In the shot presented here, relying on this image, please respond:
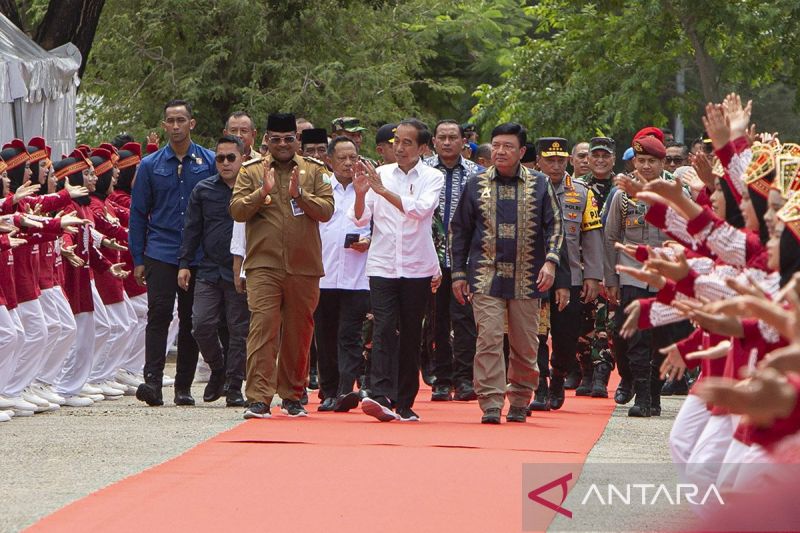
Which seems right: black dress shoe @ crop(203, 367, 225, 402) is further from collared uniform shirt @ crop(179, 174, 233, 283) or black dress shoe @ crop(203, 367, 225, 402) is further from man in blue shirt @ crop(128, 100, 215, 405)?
collared uniform shirt @ crop(179, 174, 233, 283)

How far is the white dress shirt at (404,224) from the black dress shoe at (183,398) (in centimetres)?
223

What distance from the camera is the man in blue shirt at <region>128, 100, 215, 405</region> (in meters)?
13.9

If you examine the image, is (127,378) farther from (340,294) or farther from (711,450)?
(711,450)

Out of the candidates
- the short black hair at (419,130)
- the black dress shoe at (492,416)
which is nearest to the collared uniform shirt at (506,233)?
the short black hair at (419,130)

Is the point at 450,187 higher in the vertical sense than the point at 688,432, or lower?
lower

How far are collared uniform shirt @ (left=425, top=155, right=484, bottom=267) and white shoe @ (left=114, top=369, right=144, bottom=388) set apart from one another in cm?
349

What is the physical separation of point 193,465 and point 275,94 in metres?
24.5

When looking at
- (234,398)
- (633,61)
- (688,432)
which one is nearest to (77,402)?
(234,398)

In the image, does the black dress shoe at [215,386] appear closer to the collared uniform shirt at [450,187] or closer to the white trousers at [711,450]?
the collared uniform shirt at [450,187]

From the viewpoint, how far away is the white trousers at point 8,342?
12.7 metres


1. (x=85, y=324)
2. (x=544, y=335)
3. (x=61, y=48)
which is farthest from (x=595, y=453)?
(x=61, y=48)

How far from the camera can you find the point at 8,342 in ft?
41.7

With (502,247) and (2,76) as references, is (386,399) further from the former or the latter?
(2,76)

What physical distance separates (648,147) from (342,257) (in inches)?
102
